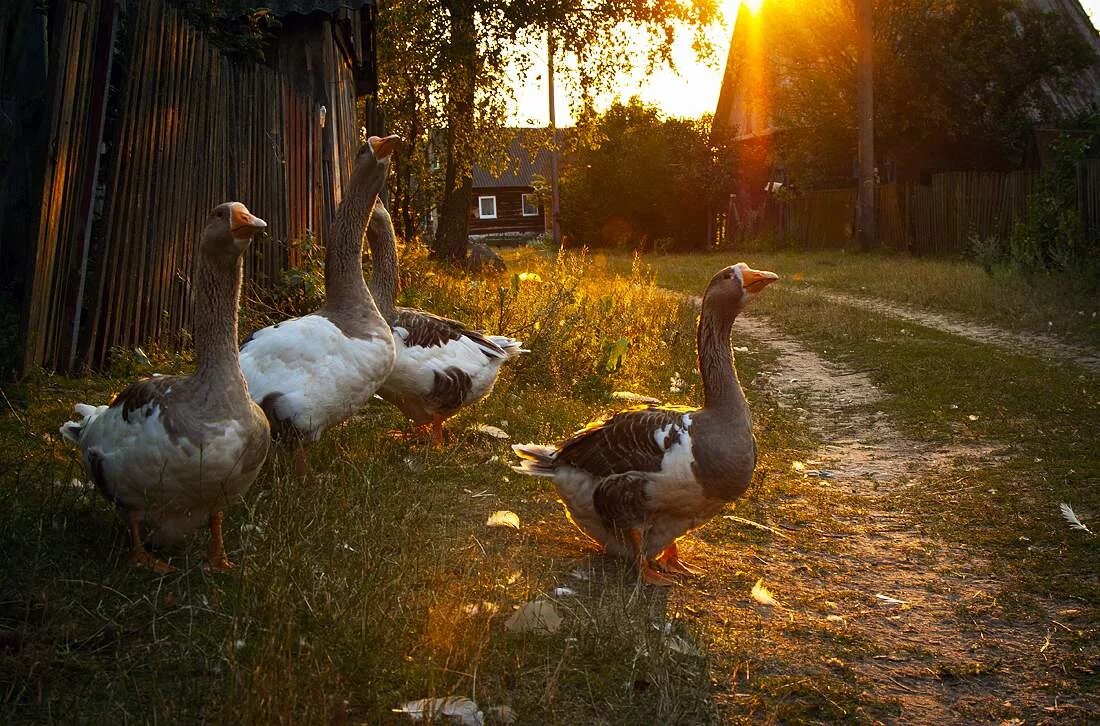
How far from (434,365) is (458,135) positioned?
52.7 feet

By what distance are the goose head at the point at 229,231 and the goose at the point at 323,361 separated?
3.76ft

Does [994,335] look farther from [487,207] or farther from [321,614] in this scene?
[487,207]

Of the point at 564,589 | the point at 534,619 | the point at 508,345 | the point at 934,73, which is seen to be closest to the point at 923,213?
the point at 934,73

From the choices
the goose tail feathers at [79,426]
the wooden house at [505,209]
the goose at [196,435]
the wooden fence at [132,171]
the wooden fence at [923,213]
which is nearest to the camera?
the goose at [196,435]

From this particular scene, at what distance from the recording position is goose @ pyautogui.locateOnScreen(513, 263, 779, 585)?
194 inches

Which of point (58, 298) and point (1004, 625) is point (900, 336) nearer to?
point (1004, 625)

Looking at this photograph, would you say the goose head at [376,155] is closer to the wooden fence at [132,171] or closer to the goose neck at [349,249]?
the goose neck at [349,249]

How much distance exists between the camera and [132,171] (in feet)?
26.8

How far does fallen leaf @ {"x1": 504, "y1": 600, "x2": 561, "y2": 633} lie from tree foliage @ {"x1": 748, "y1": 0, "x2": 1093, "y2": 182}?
29.4 meters

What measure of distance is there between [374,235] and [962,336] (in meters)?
8.69

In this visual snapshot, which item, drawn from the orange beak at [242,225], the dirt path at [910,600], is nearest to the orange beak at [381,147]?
the orange beak at [242,225]

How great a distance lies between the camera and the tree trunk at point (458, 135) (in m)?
19.6

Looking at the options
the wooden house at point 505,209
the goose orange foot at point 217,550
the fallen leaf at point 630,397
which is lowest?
the goose orange foot at point 217,550

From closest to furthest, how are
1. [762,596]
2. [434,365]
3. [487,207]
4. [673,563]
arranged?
[762,596] < [673,563] < [434,365] < [487,207]
